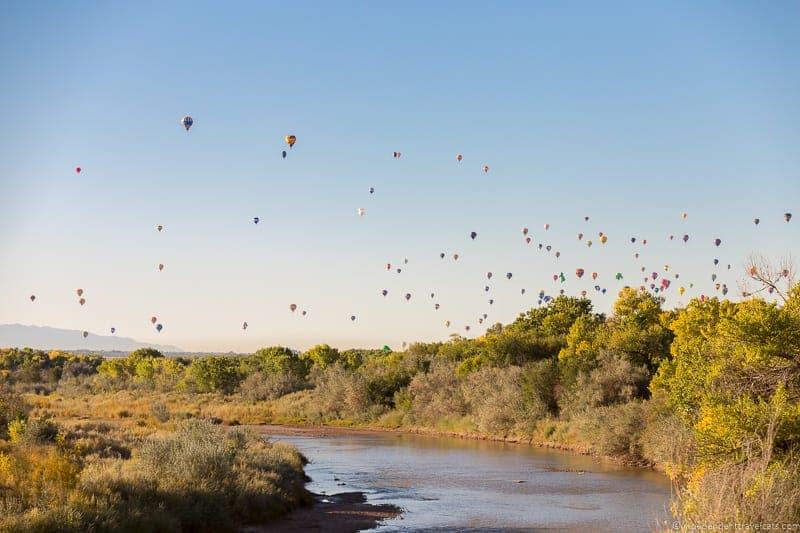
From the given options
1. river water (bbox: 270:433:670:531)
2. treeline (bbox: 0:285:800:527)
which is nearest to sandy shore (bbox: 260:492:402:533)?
river water (bbox: 270:433:670:531)

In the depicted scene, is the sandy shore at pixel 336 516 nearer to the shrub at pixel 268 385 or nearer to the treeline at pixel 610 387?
Answer: the treeline at pixel 610 387

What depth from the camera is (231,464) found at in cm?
2888

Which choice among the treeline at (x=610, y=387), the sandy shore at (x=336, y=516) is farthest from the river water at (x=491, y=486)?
the treeline at (x=610, y=387)

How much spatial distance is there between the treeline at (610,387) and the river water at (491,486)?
2.26 m

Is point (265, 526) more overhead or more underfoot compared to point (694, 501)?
more underfoot

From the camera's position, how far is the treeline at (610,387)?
2055cm

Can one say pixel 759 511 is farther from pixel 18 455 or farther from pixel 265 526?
pixel 18 455

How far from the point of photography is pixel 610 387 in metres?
53.2

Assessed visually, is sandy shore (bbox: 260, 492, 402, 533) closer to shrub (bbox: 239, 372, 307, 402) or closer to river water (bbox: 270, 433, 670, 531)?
river water (bbox: 270, 433, 670, 531)

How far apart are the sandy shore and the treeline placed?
9557mm

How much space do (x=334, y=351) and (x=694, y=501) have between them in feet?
308

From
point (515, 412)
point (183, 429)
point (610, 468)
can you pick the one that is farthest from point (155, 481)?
point (515, 412)

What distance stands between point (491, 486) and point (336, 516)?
32.0 ft

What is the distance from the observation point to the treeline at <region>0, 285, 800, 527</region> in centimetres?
2055
